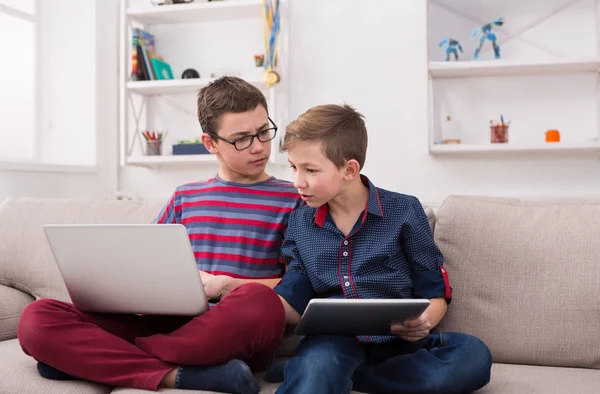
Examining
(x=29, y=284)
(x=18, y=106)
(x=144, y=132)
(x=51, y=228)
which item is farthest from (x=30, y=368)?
(x=18, y=106)

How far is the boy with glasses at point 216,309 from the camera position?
1.31 meters

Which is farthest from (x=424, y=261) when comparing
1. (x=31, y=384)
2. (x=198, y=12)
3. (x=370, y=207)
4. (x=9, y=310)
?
(x=198, y=12)

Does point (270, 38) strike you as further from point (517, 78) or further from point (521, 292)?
point (521, 292)

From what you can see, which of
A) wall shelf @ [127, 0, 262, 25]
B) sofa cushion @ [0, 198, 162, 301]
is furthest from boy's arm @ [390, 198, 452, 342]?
wall shelf @ [127, 0, 262, 25]

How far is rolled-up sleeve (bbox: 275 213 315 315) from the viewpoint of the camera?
149 centimetres

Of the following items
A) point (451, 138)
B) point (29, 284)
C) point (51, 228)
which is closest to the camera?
point (51, 228)

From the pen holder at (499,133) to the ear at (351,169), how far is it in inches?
59.6

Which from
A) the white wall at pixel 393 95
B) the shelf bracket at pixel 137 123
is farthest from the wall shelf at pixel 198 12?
the shelf bracket at pixel 137 123

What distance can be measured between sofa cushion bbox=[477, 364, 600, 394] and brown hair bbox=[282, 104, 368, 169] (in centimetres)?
56

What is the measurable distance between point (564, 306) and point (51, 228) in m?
1.11

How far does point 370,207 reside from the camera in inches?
59.4

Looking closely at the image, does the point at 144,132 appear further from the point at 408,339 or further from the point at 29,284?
the point at 408,339

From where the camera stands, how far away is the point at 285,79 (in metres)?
3.19

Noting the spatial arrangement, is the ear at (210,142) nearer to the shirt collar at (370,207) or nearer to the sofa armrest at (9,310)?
the shirt collar at (370,207)
